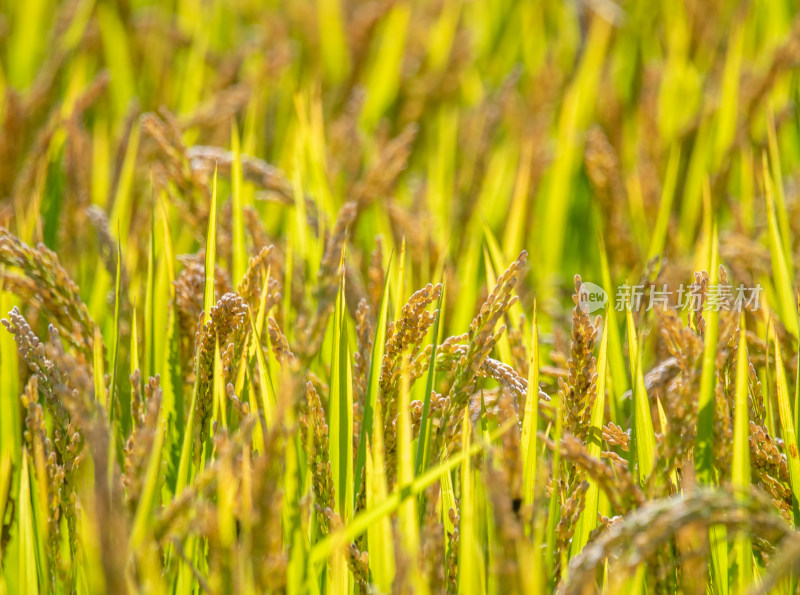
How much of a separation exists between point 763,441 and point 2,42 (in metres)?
2.21

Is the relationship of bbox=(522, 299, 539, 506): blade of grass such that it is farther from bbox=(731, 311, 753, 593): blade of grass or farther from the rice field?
bbox=(731, 311, 753, 593): blade of grass

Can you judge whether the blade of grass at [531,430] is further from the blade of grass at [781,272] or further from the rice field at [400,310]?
the blade of grass at [781,272]

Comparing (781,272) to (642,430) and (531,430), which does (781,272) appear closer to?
(642,430)

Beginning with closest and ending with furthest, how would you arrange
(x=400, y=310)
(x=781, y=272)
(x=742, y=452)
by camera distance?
1. (x=742, y=452)
2. (x=400, y=310)
3. (x=781, y=272)

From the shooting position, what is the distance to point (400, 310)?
2.87ft

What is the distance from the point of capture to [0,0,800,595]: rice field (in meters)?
0.64

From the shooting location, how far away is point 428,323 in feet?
2.50

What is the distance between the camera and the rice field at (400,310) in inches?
25.3

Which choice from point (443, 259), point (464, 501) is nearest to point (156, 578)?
point (464, 501)

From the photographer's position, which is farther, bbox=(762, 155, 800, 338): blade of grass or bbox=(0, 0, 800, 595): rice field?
bbox=(762, 155, 800, 338): blade of grass

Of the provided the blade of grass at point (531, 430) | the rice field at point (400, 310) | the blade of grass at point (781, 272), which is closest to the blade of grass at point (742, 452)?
the rice field at point (400, 310)

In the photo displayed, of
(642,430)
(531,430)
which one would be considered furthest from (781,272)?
(531,430)

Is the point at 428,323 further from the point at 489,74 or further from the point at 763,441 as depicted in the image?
the point at 489,74

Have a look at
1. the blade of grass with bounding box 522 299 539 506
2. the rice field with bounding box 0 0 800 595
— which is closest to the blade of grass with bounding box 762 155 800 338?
the rice field with bounding box 0 0 800 595
